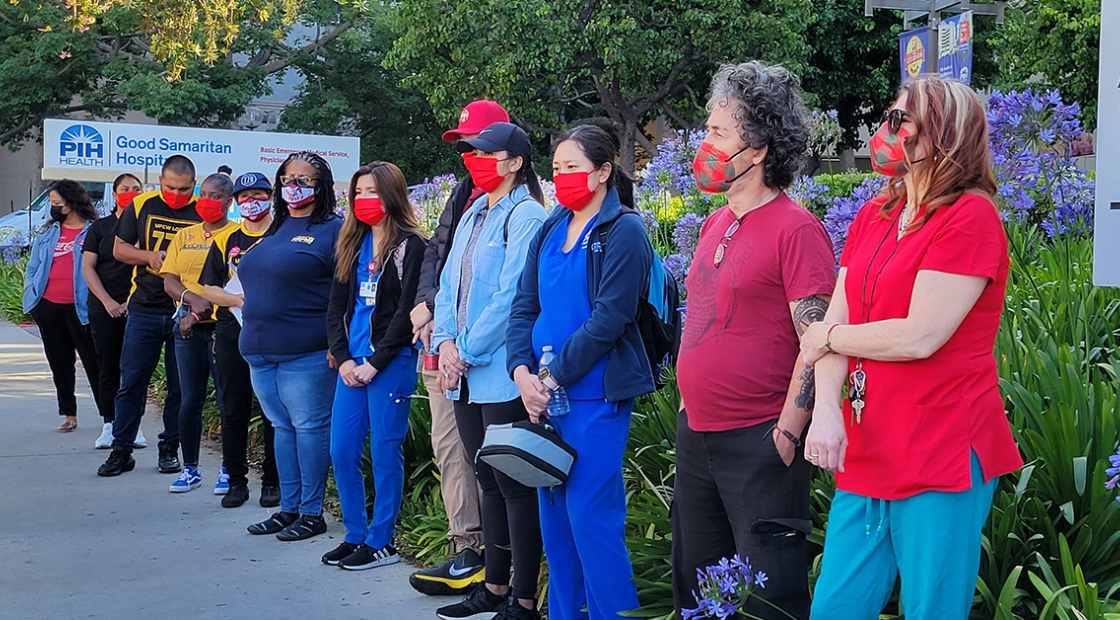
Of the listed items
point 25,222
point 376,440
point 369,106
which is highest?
point 369,106

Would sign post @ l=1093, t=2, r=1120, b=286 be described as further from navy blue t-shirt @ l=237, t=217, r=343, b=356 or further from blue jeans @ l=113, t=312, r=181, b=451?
blue jeans @ l=113, t=312, r=181, b=451

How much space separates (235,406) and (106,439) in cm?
230

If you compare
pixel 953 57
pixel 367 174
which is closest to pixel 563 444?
pixel 367 174

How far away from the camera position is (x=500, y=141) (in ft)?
15.5

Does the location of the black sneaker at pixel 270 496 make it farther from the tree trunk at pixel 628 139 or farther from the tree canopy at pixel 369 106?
the tree canopy at pixel 369 106

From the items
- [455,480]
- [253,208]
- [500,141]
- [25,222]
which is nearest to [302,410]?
[455,480]

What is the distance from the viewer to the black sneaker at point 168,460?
304 inches

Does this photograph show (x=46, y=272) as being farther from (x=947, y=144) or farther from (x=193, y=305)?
(x=947, y=144)

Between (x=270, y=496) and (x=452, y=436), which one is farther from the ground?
(x=452, y=436)

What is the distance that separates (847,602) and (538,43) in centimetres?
2345

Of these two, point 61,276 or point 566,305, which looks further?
point 61,276

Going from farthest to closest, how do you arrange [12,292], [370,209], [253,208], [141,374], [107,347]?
[12,292]
[107,347]
[141,374]
[253,208]
[370,209]

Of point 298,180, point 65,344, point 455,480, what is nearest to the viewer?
point 455,480

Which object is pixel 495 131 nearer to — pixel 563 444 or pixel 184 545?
pixel 563 444
